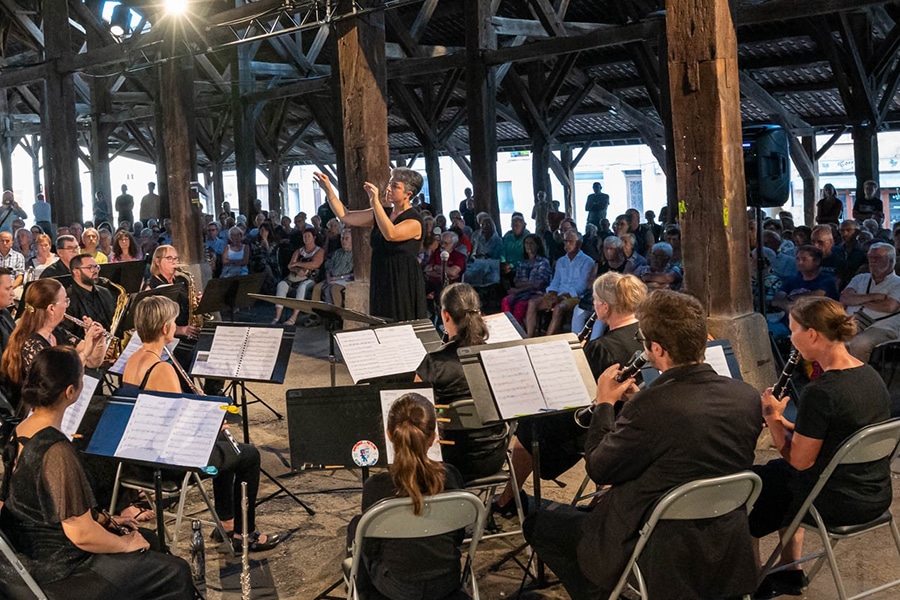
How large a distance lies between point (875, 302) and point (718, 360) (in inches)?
130

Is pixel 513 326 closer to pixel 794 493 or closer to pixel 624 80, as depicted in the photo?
pixel 794 493

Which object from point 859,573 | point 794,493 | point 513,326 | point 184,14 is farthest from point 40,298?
point 184,14

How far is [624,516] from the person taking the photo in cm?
278

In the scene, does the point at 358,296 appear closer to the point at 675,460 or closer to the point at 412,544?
the point at 412,544

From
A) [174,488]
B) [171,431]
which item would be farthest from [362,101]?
[171,431]

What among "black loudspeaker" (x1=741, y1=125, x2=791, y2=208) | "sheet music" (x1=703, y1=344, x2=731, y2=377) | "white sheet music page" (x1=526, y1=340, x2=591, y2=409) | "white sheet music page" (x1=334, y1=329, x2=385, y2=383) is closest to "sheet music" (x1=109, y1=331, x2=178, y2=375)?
"white sheet music page" (x1=334, y1=329, x2=385, y2=383)

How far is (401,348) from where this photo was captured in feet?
14.5

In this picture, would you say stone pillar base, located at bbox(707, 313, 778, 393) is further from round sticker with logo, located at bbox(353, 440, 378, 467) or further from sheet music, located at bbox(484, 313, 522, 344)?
round sticker with logo, located at bbox(353, 440, 378, 467)

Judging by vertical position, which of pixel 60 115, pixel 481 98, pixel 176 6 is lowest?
pixel 481 98

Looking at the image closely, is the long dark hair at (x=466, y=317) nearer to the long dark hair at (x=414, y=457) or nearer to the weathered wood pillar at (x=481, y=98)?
the long dark hair at (x=414, y=457)

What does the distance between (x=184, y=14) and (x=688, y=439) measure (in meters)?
9.48

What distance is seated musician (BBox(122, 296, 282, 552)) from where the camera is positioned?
3.96 m

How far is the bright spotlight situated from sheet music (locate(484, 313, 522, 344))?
7414 mm

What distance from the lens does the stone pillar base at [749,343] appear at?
18.1 feet
